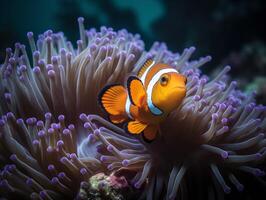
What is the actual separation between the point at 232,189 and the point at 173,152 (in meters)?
0.48

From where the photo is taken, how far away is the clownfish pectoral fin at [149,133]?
1683 mm

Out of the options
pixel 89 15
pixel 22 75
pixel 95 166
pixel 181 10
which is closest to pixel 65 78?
pixel 22 75

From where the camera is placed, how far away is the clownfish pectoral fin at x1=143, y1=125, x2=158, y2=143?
5.52ft

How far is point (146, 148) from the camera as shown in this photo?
1.92 meters

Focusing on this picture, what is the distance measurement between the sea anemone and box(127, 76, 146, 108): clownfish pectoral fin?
0.32 meters

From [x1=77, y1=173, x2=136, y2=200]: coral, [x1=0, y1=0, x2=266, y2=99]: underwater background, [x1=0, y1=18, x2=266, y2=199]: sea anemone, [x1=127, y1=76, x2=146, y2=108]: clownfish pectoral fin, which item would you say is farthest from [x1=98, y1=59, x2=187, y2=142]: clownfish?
[x1=0, y1=0, x2=266, y2=99]: underwater background

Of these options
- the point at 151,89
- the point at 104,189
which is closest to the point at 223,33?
the point at 151,89

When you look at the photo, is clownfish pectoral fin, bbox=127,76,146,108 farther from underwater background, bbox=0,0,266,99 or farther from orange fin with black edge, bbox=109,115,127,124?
underwater background, bbox=0,0,266,99

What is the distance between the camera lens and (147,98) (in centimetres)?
167

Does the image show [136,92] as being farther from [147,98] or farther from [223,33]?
[223,33]

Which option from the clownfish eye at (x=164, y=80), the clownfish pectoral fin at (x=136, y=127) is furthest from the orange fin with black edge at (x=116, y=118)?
the clownfish eye at (x=164, y=80)

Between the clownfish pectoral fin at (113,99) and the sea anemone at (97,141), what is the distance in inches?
5.8

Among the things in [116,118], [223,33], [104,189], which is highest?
[223,33]

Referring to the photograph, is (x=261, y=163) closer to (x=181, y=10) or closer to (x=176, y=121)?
(x=176, y=121)
